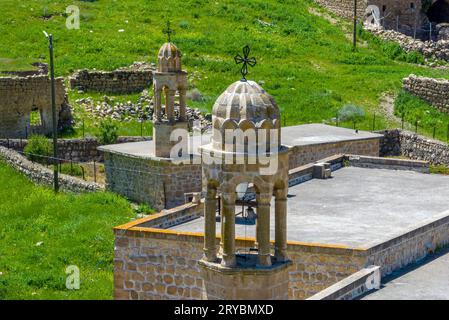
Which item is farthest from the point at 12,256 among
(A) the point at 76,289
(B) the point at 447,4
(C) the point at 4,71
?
(B) the point at 447,4

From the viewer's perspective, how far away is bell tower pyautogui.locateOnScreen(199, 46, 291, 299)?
1458 cm

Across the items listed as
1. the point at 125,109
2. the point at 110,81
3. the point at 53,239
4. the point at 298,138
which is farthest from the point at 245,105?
the point at 110,81

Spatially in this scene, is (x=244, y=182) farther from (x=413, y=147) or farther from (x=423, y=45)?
(x=423, y=45)

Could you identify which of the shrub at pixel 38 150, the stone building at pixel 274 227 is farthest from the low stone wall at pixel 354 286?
the shrub at pixel 38 150

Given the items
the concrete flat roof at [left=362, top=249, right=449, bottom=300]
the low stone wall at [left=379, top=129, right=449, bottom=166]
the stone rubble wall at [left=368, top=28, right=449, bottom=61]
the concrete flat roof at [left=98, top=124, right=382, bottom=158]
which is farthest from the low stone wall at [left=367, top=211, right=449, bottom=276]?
the stone rubble wall at [left=368, top=28, right=449, bottom=61]

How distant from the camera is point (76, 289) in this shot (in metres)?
23.0

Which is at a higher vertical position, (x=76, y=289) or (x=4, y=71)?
(x=4, y=71)

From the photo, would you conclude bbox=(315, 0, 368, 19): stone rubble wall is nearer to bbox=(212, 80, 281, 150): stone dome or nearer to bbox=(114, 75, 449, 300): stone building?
bbox=(114, 75, 449, 300): stone building

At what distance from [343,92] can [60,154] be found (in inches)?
561

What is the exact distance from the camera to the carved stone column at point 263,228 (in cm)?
1487

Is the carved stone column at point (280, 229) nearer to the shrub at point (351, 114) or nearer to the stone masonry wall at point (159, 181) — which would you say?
→ the stone masonry wall at point (159, 181)

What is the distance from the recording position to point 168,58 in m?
29.8

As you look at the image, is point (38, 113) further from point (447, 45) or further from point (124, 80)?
point (447, 45)

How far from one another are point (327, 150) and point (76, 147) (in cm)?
904
